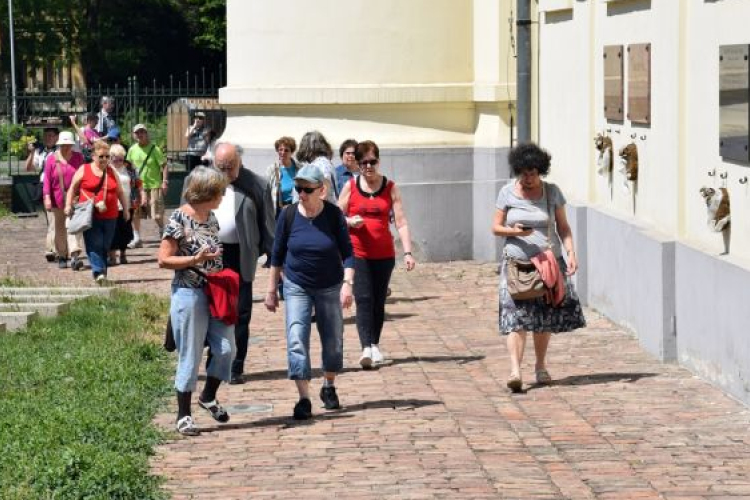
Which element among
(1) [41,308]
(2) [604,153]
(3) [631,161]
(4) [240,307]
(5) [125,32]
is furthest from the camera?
(5) [125,32]

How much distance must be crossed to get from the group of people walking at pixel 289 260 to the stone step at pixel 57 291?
439 centimetres

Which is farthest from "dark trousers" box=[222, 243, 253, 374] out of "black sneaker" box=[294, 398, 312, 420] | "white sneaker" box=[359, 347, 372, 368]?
"black sneaker" box=[294, 398, 312, 420]

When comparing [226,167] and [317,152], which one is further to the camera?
[317,152]

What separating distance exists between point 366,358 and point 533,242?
1722 mm

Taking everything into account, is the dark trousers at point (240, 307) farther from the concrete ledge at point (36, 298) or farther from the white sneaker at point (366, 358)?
the concrete ledge at point (36, 298)

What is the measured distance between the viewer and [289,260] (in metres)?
11.8

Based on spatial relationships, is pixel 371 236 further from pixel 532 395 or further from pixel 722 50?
pixel 722 50

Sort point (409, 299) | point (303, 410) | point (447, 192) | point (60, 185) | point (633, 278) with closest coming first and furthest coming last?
point (303, 410), point (633, 278), point (409, 299), point (60, 185), point (447, 192)

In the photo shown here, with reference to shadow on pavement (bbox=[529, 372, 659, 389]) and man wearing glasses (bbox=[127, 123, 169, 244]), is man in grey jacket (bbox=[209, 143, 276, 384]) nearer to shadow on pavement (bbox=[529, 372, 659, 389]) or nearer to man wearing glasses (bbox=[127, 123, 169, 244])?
shadow on pavement (bbox=[529, 372, 659, 389])

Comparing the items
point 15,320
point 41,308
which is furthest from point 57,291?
point 15,320

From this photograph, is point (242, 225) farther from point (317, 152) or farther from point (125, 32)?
point (125, 32)

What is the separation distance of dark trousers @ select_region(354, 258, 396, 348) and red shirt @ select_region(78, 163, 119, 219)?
5.92 metres

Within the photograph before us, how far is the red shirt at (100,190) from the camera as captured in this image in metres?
19.1

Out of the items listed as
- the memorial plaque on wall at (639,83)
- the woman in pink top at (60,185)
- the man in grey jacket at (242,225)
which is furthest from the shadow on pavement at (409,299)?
the man in grey jacket at (242,225)
